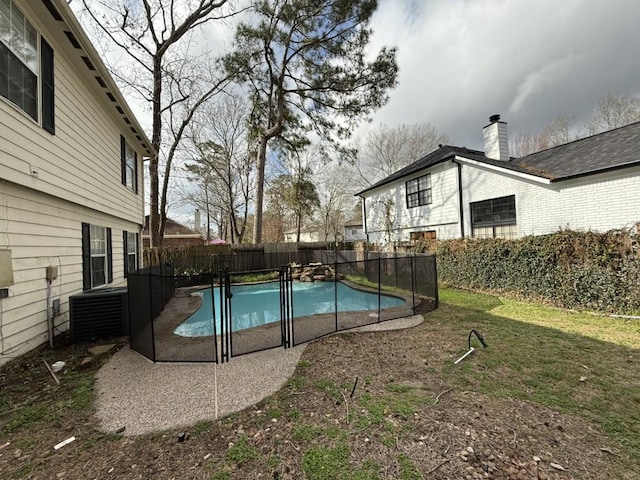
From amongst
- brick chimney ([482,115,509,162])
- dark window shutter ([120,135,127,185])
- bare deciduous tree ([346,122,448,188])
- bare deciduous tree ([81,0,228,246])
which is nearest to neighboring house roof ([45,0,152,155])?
dark window shutter ([120,135,127,185])

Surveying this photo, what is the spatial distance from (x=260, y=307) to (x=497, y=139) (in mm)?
11115

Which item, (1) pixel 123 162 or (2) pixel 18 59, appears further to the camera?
(1) pixel 123 162

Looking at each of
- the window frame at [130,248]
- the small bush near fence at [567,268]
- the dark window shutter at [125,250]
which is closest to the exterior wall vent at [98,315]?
the window frame at [130,248]

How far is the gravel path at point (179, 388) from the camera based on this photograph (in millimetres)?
2684

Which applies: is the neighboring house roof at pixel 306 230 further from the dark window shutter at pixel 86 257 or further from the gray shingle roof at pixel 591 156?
the dark window shutter at pixel 86 257

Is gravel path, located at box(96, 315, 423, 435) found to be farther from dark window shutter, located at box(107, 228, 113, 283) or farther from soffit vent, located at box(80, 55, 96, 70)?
soffit vent, located at box(80, 55, 96, 70)

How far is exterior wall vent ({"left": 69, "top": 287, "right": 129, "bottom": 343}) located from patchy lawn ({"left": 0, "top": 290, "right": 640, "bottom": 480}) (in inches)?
17.4

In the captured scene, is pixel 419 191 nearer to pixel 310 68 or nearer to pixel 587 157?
pixel 587 157

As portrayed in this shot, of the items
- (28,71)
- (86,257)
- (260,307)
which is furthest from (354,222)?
(28,71)

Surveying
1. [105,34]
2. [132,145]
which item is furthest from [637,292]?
[105,34]

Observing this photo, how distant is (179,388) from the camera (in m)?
3.24

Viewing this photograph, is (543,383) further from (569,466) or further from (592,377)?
(569,466)

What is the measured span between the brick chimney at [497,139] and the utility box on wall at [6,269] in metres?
13.8

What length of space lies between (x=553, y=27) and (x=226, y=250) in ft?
51.5
